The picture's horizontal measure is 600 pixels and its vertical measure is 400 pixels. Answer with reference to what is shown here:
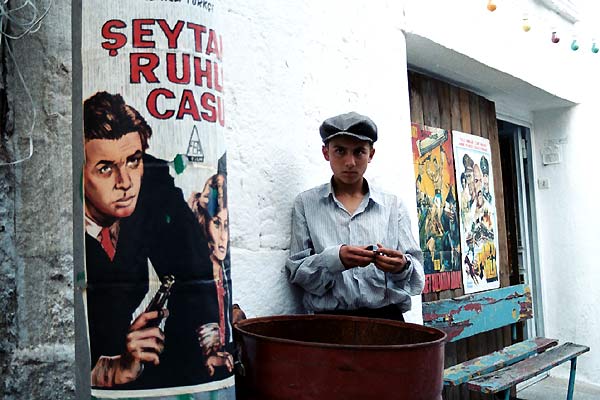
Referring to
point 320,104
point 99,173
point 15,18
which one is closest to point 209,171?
point 99,173

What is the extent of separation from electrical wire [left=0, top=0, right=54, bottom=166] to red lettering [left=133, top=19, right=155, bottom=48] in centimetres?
54

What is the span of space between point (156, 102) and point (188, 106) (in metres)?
0.08

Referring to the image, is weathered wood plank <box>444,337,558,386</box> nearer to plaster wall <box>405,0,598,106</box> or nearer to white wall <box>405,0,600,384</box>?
white wall <box>405,0,600,384</box>

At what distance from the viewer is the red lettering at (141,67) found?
1492 millimetres

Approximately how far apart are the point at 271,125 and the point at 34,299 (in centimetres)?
119

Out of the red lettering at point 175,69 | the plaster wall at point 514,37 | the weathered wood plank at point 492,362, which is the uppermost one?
the plaster wall at point 514,37

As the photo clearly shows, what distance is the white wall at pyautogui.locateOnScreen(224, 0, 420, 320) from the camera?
2.43m

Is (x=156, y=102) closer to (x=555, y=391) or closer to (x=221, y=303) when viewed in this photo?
(x=221, y=303)

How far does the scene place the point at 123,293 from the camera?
1.45 meters

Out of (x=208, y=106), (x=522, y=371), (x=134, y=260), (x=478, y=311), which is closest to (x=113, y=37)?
(x=208, y=106)

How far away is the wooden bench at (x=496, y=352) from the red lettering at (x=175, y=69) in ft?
8.56

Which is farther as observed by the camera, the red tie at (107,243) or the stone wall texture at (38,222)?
the stone wall texture at (38,222)

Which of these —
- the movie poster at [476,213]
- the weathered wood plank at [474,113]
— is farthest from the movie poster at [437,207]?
the weathered wood plank at [474,113]

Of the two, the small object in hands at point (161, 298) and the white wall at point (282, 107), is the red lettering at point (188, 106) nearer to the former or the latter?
the small object in hands at point (161, 298)
